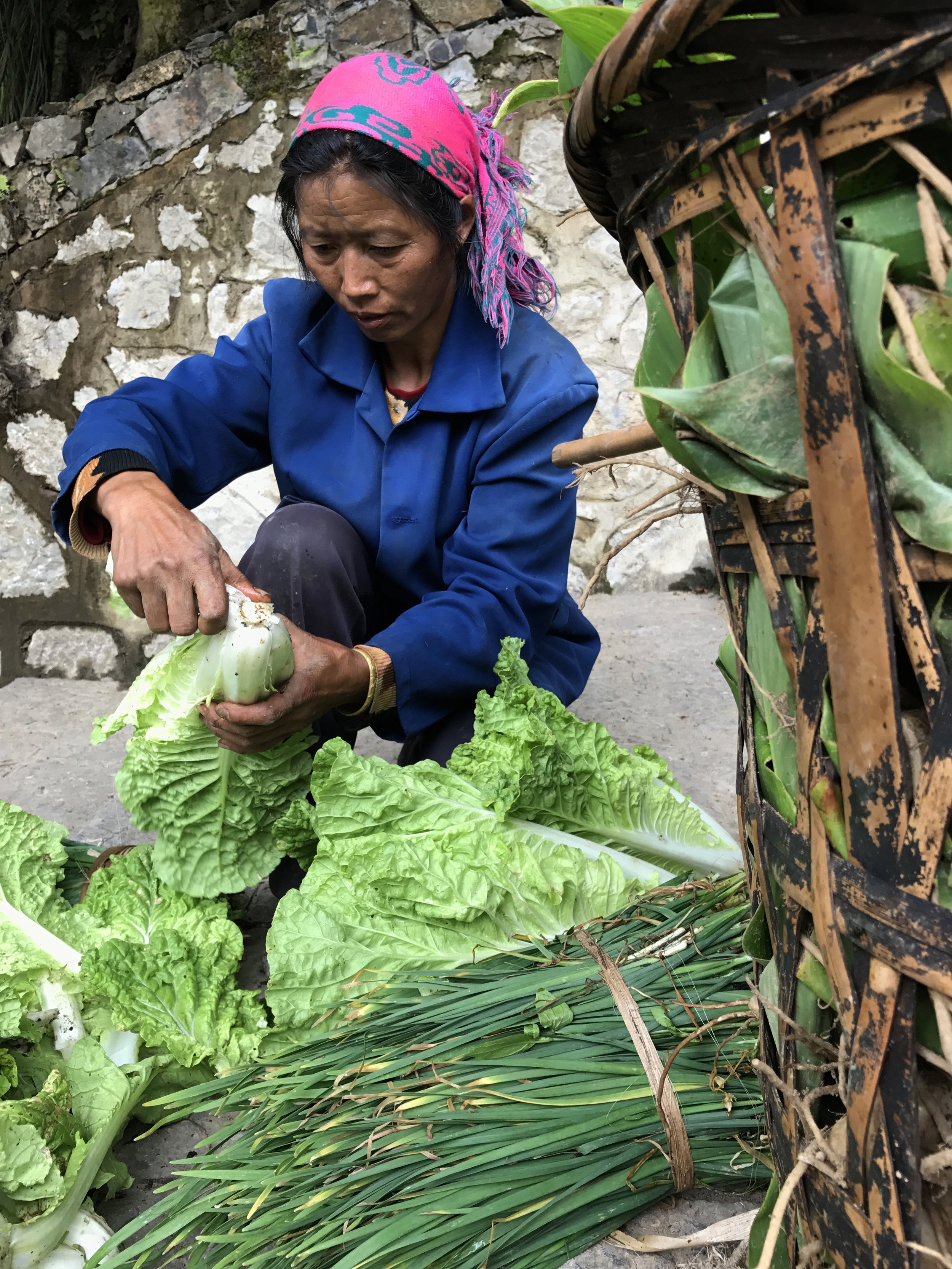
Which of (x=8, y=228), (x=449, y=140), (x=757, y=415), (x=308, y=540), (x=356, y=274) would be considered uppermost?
(x=8, y=228)

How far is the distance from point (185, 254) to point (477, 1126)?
3.38 metres

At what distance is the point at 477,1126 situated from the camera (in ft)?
3.60

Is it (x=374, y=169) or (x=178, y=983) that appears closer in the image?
(x=178, y=983)

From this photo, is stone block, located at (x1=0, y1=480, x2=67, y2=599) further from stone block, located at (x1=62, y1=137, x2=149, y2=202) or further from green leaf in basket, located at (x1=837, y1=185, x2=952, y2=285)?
green leaf in basket, located at (x1=837, y1=185, x2=952, y2=285)

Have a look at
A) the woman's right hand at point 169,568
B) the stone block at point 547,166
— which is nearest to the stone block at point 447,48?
the stone block at point 547,166

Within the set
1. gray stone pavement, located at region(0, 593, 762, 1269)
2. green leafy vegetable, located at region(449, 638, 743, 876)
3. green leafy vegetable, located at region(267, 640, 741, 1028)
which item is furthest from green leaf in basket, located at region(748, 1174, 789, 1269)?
gray stone pavement, located at region(0, 593, 762, 1269)

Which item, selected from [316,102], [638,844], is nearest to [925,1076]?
[638,844]

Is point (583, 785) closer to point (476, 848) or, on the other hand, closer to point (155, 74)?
point (476, 848)

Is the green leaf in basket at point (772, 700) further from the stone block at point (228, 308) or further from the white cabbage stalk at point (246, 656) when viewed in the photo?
the stone block at point (228, 308)

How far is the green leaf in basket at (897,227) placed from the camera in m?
0.58

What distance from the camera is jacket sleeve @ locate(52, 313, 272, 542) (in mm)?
1863

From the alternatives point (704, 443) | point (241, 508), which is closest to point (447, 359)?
point (704, 443)

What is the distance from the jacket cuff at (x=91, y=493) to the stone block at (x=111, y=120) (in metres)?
2.37

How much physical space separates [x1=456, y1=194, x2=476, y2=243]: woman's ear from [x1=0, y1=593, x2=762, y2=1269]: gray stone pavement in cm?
91
